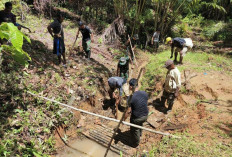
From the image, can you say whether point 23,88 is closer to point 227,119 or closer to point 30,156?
point 30,156

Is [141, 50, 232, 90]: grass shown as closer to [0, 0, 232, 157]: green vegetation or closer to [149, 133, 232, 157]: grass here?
[0, 0, 232, 157]: green vegetation

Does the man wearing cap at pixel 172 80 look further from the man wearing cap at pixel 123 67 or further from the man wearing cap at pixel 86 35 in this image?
the man wearing cap at pixel 86 35

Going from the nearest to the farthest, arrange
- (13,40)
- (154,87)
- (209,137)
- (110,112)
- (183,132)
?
(13,40)
(209,137)
(183,132)
(110,112)
(154,87)

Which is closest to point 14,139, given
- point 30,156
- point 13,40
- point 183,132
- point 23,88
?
point 30,156

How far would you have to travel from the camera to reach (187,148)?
403 cm

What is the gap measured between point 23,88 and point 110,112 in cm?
288

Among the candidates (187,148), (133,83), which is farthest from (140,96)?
(187,148)

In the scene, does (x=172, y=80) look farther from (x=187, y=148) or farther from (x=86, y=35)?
(x=86, y=35)

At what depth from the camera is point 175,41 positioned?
762 centimetres

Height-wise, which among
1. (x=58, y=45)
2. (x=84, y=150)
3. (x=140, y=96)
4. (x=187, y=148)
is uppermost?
(x=58, y=45)

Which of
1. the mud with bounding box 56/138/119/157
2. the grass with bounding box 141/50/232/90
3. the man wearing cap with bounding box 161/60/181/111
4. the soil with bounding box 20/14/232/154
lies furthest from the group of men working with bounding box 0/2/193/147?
the grass with bounding box 141/50/232/90

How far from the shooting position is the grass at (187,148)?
3839mm

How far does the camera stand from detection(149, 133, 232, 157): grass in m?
3.84

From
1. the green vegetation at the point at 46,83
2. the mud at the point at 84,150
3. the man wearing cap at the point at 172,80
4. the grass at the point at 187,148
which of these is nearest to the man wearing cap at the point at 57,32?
the green vegetation at the point at 46,83
